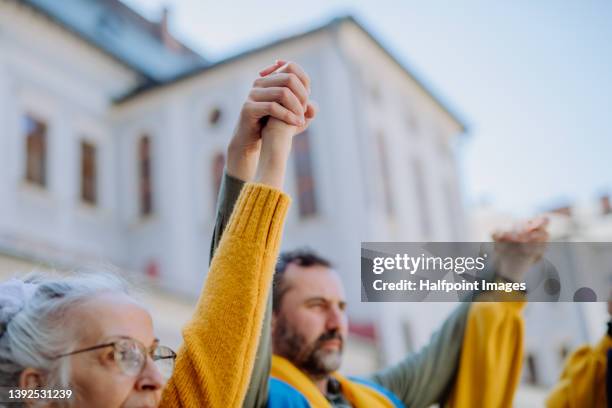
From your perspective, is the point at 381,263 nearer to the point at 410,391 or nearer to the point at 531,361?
the point at 410,391

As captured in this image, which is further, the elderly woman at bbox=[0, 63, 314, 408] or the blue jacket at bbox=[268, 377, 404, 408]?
the blue jacket at bbox=[268, 377, 404, 408]

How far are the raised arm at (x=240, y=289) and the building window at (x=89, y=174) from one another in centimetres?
1605

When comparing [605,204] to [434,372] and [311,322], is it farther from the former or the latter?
[311,322]

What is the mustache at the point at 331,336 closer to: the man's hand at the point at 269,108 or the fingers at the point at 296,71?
the man's hand at the point at 269,108

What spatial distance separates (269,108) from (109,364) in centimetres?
56

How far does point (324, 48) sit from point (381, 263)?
1462 centimetres

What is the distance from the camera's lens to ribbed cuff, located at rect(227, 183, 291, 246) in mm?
1373

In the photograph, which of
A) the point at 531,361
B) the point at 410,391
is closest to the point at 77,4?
the point at 531,361

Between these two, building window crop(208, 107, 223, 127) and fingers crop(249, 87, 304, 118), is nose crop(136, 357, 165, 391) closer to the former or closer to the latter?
fingers crop(249, 87, 304, 118)

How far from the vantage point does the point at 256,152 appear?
4.94 feet

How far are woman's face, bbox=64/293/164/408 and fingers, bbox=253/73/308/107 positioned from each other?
52cm

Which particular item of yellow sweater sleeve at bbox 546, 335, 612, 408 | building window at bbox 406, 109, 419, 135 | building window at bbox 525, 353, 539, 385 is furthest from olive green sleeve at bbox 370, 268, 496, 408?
building window at bbox 406, 109, 419, 135

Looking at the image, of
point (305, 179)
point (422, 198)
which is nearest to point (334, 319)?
point (305, 179)

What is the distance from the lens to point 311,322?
2.26m
